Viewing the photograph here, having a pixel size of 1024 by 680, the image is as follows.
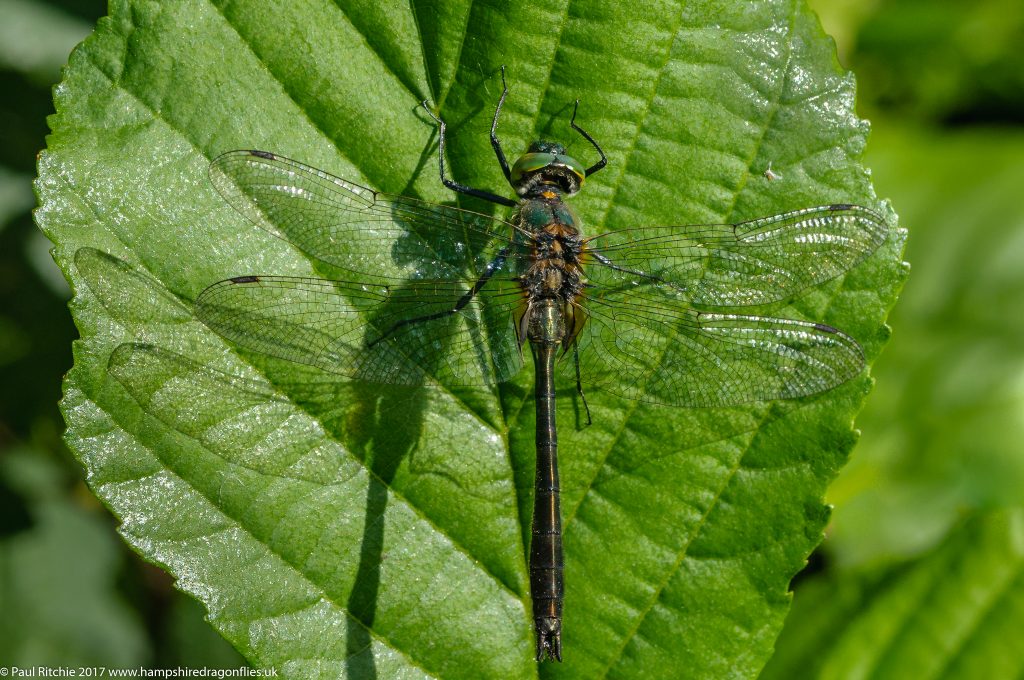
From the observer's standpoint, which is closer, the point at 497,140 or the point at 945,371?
the point at 497,140

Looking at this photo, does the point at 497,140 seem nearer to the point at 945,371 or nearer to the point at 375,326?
the point at 375,326

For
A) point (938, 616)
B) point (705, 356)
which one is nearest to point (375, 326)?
point (705, 356)

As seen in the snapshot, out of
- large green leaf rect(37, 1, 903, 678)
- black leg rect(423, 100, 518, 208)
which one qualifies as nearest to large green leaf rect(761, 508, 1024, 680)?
large green leaf rect(37, 1, 903, 678)

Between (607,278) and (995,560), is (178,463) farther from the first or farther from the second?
(995,560)

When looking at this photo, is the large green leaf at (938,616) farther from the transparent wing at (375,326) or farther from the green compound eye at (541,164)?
the green compound eye at (541,164)

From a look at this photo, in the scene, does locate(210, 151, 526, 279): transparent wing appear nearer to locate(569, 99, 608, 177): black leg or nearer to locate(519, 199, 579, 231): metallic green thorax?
locate(519, 199, 579, 231): metallic green thorax

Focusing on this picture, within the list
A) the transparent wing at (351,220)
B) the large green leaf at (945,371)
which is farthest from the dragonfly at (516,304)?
the large green leaf at (945,371)

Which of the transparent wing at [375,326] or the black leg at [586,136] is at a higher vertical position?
the black leg at [586,136]

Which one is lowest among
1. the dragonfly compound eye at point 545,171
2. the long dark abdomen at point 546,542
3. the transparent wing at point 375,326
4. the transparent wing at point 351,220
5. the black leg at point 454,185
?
the long dark abdomen at point 546,542
